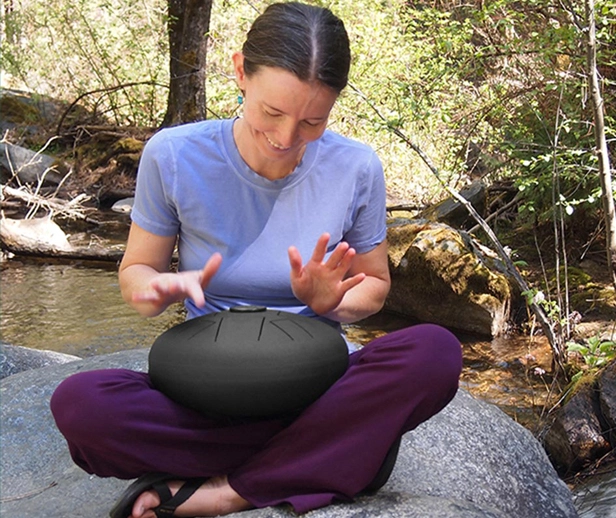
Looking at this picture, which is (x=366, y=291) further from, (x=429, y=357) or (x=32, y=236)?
(x=32, y=236)

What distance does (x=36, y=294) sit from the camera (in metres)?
6.33

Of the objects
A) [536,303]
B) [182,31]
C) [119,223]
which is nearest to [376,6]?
[182,31]

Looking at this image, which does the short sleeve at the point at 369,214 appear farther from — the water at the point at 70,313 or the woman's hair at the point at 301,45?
the water at the point at 70,313

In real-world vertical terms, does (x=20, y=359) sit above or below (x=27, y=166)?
above

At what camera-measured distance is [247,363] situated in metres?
1.89

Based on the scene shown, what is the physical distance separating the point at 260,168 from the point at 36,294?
15.2 feet

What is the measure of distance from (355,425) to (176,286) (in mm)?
537

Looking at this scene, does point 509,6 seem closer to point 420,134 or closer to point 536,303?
point 536,303

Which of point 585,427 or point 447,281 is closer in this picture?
point 585,427

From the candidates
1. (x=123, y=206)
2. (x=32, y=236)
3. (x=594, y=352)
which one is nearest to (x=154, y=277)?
(x=594, y=352)

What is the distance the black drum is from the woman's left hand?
0.25 ft

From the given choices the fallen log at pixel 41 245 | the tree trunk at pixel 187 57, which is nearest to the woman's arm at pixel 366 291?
the fallen log at pixel 41 245

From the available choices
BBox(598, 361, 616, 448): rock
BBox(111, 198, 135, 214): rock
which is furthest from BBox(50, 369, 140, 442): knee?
BBox(111, 198, 135, 214): rock

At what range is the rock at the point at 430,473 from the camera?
2285 mm
